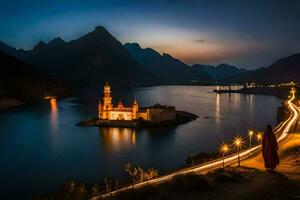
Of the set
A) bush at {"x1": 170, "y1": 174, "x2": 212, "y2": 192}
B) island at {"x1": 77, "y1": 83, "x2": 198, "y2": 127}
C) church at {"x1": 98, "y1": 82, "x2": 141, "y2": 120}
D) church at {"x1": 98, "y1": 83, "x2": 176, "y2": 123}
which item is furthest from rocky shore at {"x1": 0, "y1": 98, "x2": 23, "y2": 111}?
bush at {"x1": 170, "y1": 174, "x2": 212, "y2": 192}

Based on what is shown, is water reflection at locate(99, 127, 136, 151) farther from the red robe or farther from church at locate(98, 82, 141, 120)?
the red robe

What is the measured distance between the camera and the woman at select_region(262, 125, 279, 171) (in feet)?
40.0

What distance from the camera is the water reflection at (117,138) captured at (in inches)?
1652

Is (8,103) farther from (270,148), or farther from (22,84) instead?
(270,148)

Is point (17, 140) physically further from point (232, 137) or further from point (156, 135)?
point (232, 137)

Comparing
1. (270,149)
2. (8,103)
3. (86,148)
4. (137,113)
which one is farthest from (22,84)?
(270,149)

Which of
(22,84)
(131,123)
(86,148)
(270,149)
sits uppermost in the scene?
(22,84)

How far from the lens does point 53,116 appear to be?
73.4m

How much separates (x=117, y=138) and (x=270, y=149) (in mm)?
36019

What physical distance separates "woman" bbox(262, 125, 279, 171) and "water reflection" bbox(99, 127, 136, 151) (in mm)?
28671

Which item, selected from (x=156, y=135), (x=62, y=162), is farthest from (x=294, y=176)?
(x=156, y=135)

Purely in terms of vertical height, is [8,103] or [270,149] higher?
[270,149]

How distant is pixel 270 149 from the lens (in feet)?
41.0

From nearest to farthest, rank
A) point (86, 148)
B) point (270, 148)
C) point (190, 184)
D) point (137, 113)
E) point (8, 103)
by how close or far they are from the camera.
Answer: point (190, 184) < point (270, 148) < point (86, 148) < point (137, 113) < point (8, 103)
